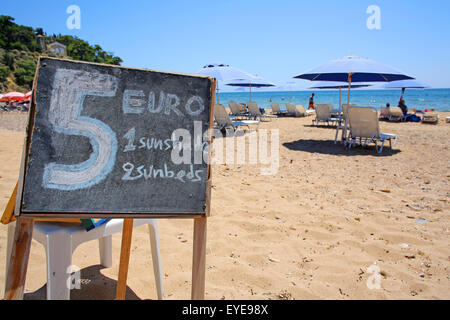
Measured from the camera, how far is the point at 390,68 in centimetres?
715

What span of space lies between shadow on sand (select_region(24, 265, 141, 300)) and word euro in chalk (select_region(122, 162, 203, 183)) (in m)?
0.98

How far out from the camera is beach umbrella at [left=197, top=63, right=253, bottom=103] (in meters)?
9.48

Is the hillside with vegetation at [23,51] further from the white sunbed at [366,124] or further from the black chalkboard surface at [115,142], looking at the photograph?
the black chalkboard surface at [115,142]

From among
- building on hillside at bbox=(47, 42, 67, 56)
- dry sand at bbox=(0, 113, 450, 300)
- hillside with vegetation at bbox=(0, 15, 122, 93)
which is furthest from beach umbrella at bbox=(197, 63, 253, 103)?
building on hillside at bbox=(47, 42, 67, 56)

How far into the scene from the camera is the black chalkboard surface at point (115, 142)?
128 cm

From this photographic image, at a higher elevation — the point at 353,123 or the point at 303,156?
the point at 353,123

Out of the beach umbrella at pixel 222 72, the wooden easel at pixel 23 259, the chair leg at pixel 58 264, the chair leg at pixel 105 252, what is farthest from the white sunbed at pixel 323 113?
the chair leg at pixel 58 264

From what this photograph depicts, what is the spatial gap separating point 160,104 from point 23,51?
57564 millimetres

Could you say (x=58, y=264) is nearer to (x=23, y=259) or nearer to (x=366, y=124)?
(x=23, y=259)

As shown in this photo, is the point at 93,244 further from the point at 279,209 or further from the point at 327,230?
the point at 327,230

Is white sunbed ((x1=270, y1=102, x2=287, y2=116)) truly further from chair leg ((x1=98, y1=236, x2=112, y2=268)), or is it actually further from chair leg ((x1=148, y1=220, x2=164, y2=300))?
chair leg ((x1=148, y1=220, x2=164, y2=300))

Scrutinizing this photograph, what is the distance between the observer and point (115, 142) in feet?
4.51
